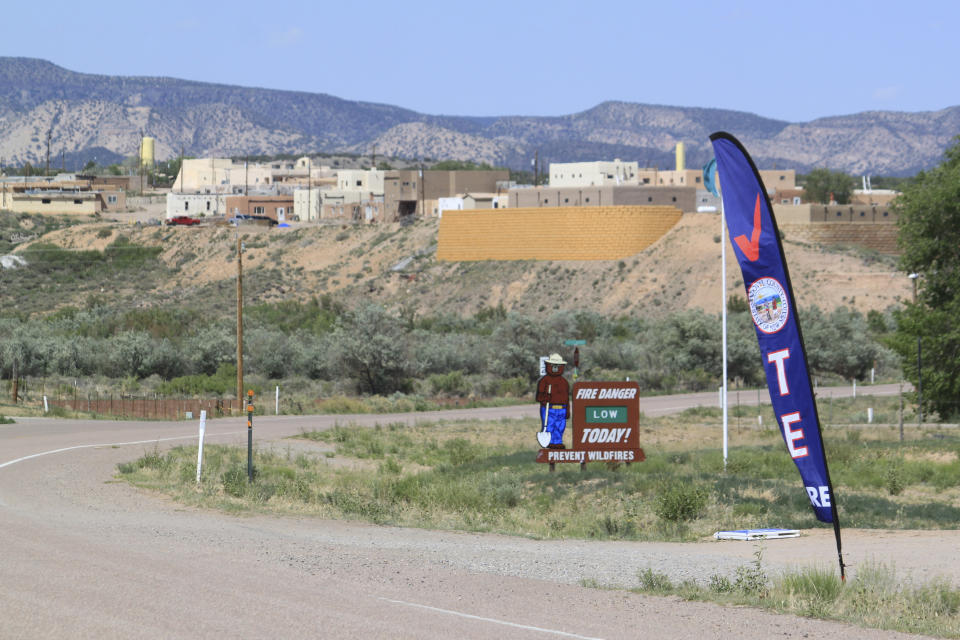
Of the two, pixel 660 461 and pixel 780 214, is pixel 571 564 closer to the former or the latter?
pixel 660 461

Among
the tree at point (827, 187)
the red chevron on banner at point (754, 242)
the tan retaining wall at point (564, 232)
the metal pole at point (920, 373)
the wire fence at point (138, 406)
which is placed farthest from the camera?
the tree at point (827, 187)

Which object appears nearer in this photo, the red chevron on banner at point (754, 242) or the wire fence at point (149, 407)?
the red chevron on banner at point (754, 242)

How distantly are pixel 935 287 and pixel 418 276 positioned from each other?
70.0 m

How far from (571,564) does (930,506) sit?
7.81 metres

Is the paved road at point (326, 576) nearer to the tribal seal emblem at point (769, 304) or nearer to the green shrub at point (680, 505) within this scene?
the green shrub at point (680, 505)

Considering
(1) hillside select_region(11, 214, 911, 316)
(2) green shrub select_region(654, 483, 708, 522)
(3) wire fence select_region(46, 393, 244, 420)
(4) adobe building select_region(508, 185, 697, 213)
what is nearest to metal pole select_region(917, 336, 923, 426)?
(2) green shrub select_region(654, 483, 708, 522)

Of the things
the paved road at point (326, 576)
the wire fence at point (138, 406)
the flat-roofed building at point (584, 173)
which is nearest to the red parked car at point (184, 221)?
the flat-roofed building at point (584, 173)

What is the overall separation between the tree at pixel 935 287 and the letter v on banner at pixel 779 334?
78.1 ft

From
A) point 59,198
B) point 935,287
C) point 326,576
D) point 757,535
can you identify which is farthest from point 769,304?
point 59,198

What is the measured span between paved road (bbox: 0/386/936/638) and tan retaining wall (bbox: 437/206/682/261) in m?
78.8

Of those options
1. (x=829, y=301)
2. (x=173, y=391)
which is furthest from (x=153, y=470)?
(x=829, y=301)

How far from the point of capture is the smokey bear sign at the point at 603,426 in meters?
22.7

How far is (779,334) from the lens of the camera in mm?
11477

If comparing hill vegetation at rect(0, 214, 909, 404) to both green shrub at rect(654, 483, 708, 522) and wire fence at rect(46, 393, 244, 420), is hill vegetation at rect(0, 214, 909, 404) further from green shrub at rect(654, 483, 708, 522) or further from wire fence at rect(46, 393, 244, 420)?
green shrub at rect(654, 483, 708, 522)
